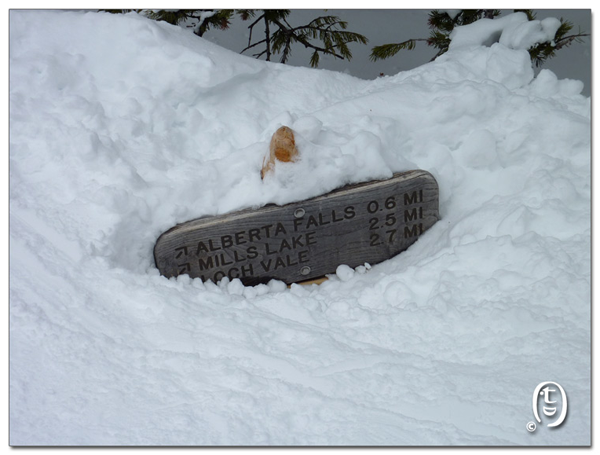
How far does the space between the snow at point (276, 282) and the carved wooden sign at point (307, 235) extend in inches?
2.3

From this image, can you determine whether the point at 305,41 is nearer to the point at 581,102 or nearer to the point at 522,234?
the point at 581,102

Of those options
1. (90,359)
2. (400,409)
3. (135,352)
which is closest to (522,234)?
(400,409)

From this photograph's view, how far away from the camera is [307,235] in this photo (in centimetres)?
260

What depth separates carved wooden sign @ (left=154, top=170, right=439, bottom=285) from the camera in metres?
2.49

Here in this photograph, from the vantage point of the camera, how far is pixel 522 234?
230 centimetres

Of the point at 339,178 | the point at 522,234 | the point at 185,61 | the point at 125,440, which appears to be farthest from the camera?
the point at 185,61

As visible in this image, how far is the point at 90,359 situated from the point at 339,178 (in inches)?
48.6

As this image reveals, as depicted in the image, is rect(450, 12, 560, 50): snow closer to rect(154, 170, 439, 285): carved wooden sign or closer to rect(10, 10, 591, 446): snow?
rect(10, 10, 591, 446): snow


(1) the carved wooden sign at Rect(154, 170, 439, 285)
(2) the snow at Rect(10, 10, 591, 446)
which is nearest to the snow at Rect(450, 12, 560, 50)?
(2) the snow at Rect(10, 10, 591, 446)

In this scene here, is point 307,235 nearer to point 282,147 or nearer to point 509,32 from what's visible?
point 282,147

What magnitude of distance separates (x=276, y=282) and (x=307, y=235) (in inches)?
9.8

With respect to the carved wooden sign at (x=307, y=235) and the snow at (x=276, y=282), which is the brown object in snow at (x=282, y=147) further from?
the carved wooden sign at (x=307, y=235)

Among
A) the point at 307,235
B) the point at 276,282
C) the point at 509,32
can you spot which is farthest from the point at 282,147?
the point at 509,32

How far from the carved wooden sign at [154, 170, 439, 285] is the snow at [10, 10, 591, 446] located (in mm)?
59
